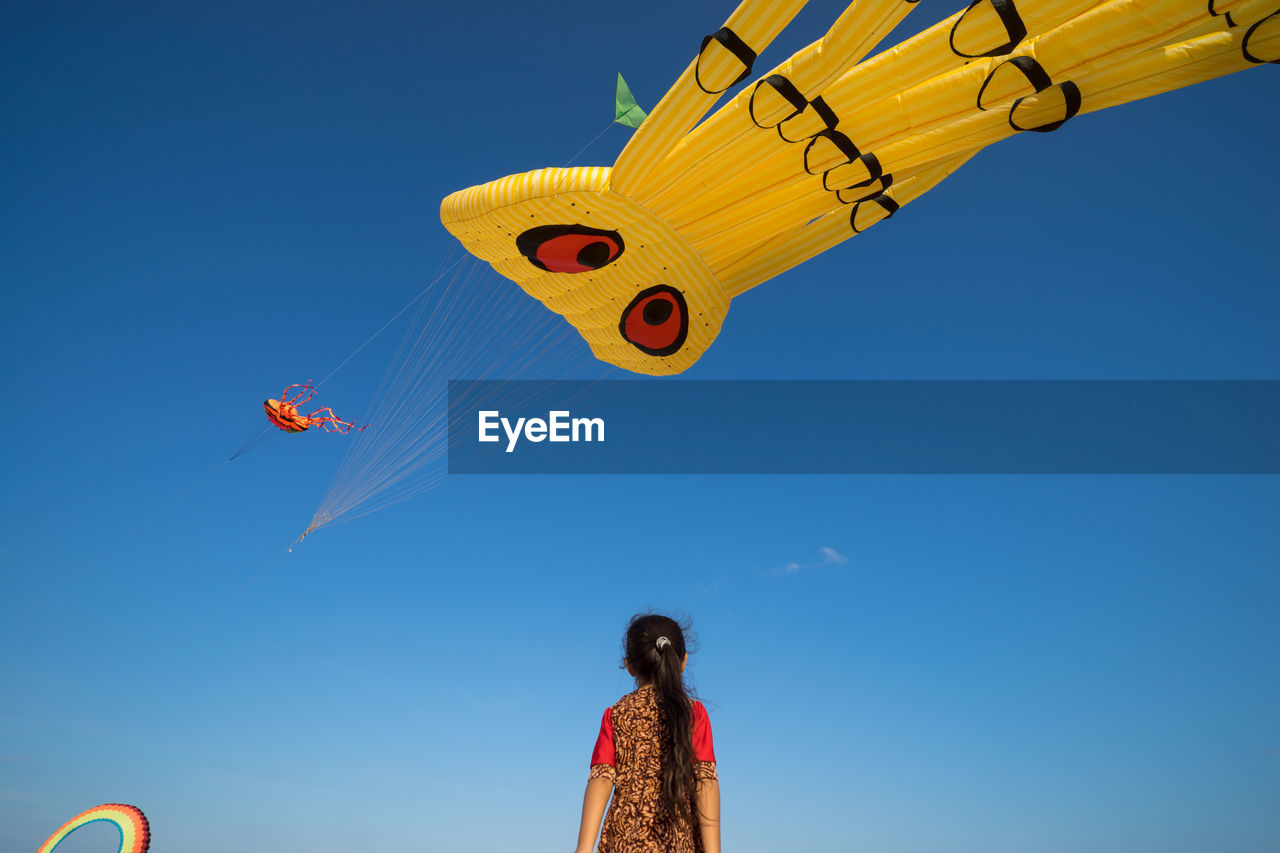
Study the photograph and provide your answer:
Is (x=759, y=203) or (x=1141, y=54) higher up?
(x=759, y=203)

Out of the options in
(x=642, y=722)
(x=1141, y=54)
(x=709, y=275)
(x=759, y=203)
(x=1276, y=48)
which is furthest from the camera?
(x=709, y=275)

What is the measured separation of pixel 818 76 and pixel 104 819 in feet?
26.1

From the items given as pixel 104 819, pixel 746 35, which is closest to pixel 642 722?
pixel 746 35

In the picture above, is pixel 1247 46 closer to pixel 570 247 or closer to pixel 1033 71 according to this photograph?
pixel 1033 71

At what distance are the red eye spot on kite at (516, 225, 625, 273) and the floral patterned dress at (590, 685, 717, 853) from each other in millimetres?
4832

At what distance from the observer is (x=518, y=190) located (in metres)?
7.00

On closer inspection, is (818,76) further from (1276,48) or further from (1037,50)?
(1276,48)

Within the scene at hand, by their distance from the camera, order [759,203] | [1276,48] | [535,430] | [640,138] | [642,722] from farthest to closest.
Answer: [535,430] → [759,203] → [640,138] → [1276,48] → [642,722]

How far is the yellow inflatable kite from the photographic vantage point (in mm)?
4797

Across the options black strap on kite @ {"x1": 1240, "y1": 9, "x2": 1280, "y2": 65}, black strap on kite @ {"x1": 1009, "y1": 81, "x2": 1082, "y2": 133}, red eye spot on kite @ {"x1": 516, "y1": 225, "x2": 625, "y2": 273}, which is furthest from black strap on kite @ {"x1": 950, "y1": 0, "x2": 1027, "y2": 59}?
red eye spot on kite @ {"x1": 516, "y1": 225, "x2": 625, "y2": 273}

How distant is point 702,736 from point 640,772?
0.28 meters

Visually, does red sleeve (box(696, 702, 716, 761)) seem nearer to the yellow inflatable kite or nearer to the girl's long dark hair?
the girl's long dark hair

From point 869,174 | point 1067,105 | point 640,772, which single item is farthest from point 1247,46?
point 640,772

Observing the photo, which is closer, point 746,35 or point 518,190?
point 746,35
